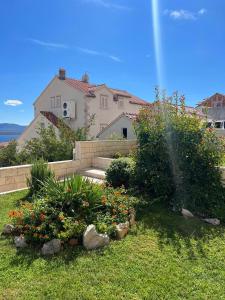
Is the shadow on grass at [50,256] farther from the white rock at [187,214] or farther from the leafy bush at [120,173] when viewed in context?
the leafy bush at [120,173]

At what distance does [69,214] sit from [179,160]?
3.91m

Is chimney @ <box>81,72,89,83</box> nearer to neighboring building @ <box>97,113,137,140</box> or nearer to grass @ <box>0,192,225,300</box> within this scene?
neighboring building @ <box>97,113,137,140</box>

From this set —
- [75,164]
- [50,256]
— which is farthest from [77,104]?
[50,256]

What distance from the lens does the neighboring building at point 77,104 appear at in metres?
29.9

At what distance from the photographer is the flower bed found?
5.55 m

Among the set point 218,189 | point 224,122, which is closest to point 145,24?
point 218,189

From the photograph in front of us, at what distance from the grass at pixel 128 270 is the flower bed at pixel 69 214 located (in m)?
0.38

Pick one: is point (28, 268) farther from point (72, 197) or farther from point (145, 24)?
point (145, 24)

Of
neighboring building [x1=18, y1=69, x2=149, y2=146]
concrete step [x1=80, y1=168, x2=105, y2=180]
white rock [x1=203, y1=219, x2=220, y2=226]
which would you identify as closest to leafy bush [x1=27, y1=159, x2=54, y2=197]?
concrete step [x1=80, y1=168, x2=105, y2=180]

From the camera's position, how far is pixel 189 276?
4.56m

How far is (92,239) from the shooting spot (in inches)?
215

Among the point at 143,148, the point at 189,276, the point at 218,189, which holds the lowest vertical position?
the point at 189,276

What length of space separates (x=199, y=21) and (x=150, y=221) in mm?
10348

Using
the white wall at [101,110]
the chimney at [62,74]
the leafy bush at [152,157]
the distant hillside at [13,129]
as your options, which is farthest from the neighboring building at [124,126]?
the leafy bush at [152,157]
